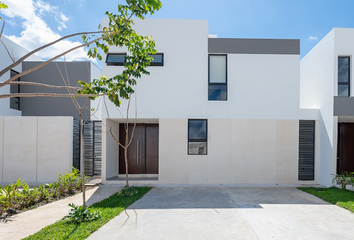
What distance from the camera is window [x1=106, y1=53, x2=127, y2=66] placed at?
779 centimetres

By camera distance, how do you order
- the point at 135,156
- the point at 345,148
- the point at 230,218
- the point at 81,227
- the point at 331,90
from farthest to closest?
the point at 135,156
the point at 345,148
the point at 331,90
the point at 230,218
the point at 81,227

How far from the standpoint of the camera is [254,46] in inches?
316

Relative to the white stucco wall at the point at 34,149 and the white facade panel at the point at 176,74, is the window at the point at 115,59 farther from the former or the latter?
the white stucco wall at the point at 34,149

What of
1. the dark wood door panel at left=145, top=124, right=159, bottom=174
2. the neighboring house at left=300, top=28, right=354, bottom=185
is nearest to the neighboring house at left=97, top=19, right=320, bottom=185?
the neighboring house at left=300, top=28, right=354, bottom=185

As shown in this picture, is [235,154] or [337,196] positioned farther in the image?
[235,154]

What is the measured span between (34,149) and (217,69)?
7.98m

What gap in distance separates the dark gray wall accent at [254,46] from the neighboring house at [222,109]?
0.04 metres

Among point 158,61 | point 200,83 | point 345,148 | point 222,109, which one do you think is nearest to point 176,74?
point 158,61

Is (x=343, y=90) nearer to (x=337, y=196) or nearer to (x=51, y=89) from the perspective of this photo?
(x=337, y=196)

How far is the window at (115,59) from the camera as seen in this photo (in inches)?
307

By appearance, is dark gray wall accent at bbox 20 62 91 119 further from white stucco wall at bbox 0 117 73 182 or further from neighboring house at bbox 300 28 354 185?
neighboring house at bbox 300 28 354 185

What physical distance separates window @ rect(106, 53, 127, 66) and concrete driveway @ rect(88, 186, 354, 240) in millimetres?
4956

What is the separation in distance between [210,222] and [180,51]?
20.1 ft

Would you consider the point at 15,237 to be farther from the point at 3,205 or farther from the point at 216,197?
the point at 216,197
